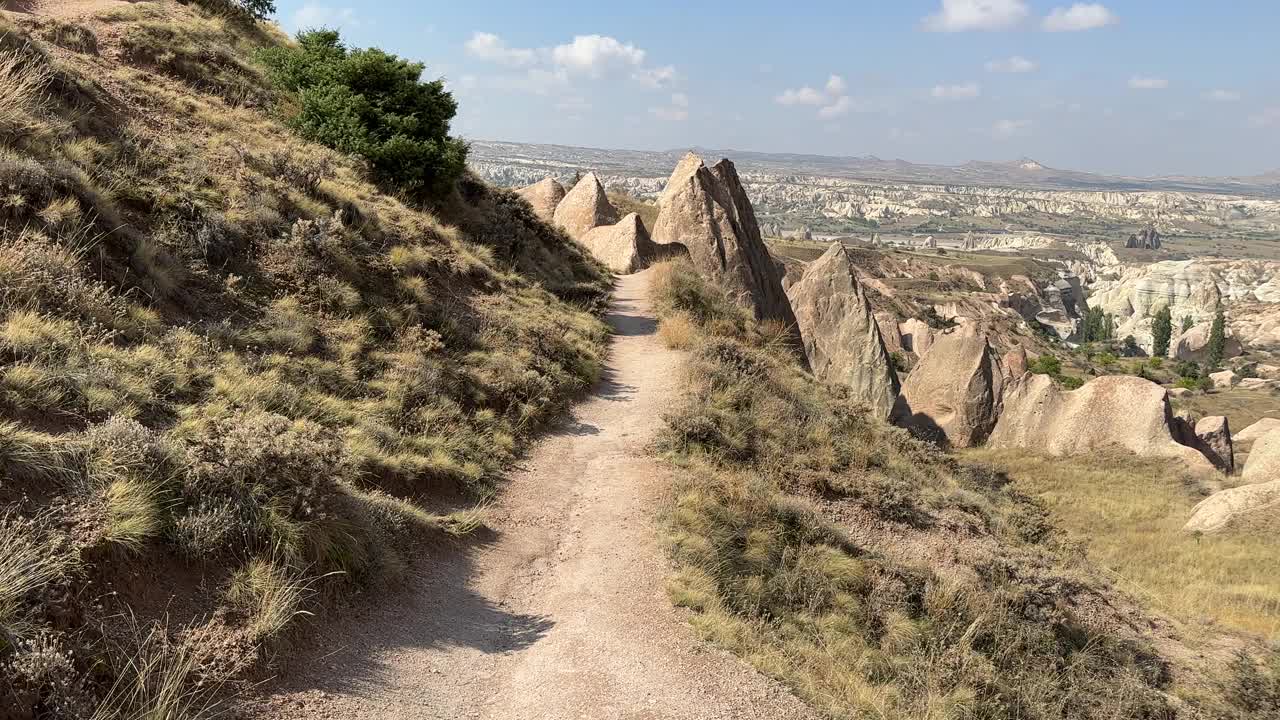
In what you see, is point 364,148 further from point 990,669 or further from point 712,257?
point 990,669

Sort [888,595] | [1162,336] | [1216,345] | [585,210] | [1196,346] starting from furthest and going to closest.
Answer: [1196,346]
[1162,336]
[1216,345]
[585,210]
[888,595]

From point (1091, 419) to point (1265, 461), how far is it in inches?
189

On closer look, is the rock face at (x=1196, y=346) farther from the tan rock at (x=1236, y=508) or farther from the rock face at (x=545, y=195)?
the rock face at (x=545, y=195)

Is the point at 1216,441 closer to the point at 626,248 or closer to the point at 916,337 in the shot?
the point at 626,248

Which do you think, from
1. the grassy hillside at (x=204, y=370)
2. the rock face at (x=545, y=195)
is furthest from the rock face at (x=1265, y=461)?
the rock face at (x=545, y=195)

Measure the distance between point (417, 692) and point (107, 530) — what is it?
2.12m

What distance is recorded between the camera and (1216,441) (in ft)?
85.0

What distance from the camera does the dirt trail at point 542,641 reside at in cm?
489

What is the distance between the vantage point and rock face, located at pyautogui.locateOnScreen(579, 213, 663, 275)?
76.6ft

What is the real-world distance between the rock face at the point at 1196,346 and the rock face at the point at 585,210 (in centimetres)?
9427

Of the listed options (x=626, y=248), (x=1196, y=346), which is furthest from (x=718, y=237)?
(x=1196, y=346)

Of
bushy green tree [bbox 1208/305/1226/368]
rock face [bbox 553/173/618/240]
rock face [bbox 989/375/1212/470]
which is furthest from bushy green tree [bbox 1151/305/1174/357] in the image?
rock face [bbox 553/173/618/240]

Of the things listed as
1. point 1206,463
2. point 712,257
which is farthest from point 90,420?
point 1206,463

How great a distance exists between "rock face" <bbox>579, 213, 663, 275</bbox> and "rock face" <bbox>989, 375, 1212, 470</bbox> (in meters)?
13.9
